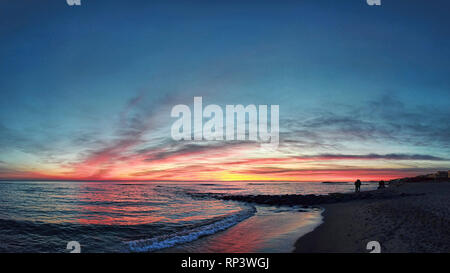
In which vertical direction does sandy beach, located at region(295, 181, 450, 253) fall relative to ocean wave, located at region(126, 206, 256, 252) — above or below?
above

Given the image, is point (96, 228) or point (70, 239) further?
point (96, 228)

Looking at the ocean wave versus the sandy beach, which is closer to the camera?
the sandy beach

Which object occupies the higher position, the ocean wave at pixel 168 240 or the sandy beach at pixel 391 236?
the sandy beach at pixel 391 236

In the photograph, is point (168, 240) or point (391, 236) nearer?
point (391, 236)

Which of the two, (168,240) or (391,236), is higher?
(391,236)

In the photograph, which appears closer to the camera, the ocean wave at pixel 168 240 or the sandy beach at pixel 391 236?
the sandy beach at pixel 391 236
